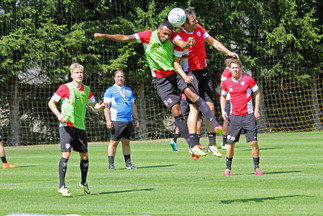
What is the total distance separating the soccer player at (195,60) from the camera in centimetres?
974

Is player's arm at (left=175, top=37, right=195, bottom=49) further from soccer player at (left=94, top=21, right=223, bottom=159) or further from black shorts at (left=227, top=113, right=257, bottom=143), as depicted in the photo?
black shorts at (left=227, top=113, right=257, bottom=143)

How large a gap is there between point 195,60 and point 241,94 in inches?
45.7

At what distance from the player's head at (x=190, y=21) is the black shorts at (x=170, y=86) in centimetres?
110

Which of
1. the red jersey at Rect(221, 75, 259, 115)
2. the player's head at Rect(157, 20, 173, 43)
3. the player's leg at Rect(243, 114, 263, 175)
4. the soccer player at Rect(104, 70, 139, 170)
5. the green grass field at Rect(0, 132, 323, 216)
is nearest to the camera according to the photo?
the green grass field at Rect(0, 132, 323, 216)

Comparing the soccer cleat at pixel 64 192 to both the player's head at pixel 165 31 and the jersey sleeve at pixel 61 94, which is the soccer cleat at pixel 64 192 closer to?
the jersey sleeve at pixel 61 94

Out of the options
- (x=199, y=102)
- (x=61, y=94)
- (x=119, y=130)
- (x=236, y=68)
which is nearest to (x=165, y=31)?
(x=199, y=102)

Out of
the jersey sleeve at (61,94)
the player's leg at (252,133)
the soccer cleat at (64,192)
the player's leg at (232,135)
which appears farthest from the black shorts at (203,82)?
the soccer cleat at (64,192)

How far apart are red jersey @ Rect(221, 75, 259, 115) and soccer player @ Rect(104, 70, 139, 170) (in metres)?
2.88

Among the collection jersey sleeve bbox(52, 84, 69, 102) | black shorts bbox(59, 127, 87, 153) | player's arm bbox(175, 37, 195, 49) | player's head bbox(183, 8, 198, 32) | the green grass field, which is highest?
player's head bbox(183, 8, 198, 32)

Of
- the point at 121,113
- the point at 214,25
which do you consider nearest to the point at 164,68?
the point at 121,113

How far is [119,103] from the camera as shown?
13.5 meters

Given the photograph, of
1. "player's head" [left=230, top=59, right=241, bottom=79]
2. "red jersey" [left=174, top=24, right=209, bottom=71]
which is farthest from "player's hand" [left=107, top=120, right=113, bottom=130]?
"player's head" [left=230, top=59, right=241, bottom=79]

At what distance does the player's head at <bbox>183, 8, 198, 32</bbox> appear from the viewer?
401 inches

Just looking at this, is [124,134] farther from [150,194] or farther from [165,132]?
[165,132]
